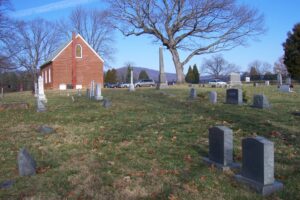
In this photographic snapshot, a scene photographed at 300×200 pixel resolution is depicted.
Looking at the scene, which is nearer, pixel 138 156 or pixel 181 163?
pixel 181 163

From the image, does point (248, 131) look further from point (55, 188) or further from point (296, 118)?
point (55, 188)

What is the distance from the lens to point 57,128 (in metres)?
10.6

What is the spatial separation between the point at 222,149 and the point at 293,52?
45608mm

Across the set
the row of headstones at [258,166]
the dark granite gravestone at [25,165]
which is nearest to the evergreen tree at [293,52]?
the row of headstones at [258,166]

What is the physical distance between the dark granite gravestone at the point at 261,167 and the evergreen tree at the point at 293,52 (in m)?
45.4

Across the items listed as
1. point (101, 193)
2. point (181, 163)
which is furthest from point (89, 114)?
point (101, 193)

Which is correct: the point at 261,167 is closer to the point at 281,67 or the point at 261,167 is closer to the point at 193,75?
the point at 193,75

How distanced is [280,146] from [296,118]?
4104mm

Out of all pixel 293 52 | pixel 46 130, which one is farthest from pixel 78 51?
pixel 46 130

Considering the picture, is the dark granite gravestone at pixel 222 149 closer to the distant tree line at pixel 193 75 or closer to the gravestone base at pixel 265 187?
the gravestone base at pixel 265 187

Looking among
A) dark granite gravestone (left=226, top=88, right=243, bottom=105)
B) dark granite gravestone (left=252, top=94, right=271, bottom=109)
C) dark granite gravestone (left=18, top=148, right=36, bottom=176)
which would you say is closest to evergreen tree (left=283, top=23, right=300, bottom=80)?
dark granite gravestone (left=226, top=88, right=243, bottom=105)

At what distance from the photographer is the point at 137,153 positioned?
7418mm

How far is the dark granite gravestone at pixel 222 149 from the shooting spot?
20.2ft

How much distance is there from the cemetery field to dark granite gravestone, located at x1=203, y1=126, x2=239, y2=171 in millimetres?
191
